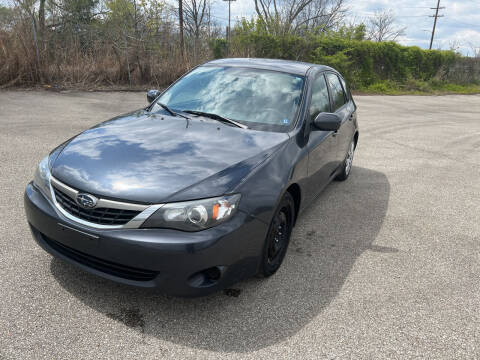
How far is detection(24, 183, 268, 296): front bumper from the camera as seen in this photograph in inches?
88.0

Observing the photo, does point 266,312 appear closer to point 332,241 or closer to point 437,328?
point 437,328

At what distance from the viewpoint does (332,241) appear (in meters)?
3.78

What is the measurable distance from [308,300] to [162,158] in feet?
4.72

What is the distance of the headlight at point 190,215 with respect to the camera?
227 cm

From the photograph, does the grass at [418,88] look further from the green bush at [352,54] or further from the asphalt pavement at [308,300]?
the asphalt pavement at [308,300]

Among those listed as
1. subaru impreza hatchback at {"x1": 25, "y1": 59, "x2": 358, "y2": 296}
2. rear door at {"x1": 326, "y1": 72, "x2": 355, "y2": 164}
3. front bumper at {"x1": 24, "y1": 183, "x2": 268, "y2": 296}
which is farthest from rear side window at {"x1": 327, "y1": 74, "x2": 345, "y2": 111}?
front bumper at {"x1": 24, "y1": 183, "x2": 268, "y2": 296}

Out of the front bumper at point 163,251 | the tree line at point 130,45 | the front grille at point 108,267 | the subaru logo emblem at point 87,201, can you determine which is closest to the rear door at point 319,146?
the front bumper at point 163,251

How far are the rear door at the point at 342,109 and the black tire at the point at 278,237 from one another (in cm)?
171

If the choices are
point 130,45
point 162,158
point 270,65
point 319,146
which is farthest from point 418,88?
point 162,158

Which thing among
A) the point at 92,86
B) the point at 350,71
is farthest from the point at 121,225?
the point at 350,71

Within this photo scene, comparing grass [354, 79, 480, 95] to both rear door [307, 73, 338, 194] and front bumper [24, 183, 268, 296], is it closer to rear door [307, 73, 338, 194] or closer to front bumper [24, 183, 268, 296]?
rear door [307, 73, 338, 194]

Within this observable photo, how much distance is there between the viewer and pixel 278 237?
3.09 meters

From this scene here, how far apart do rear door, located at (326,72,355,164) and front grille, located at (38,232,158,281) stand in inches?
116

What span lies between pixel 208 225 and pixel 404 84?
2341 cm
